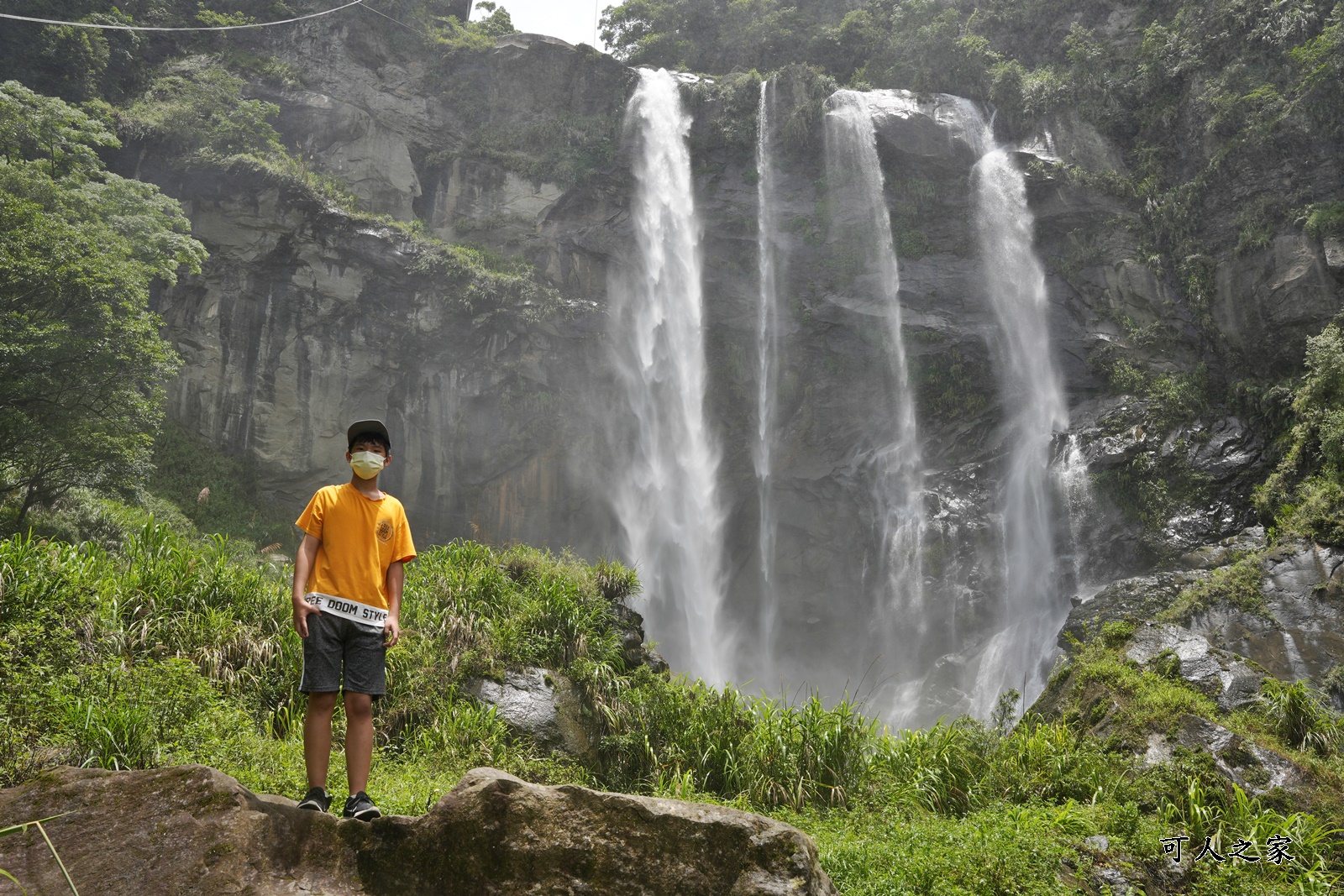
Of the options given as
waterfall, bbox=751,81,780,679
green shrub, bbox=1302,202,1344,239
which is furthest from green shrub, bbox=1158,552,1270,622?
waterfall, bbox=751,81,780,679

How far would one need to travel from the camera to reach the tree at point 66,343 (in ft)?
39.7

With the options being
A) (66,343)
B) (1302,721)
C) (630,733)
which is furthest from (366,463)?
(66,343)

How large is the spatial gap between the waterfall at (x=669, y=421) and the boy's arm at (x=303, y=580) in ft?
51.8

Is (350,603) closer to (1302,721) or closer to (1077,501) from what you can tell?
(1302,721)

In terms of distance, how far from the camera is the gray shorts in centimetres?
372

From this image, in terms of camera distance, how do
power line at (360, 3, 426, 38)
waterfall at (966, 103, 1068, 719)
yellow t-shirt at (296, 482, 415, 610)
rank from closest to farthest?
yellow t-shirt at (296, 482, 415, 610)
waterfall at (966, 103, 1068, 719)
power line at (360, 3, 426, 38)

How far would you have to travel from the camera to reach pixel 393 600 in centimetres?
403

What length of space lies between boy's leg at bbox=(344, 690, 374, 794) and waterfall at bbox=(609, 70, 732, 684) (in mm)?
15606

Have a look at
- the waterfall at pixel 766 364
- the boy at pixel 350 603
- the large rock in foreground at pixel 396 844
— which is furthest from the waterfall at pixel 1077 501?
the boy at pixel 350 603

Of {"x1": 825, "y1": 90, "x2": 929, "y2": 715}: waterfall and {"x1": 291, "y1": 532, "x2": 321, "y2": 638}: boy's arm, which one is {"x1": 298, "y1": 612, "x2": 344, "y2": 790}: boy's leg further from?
{"x1": 825, "y1": 90, "x2": 929, "y2": 715}: waterfall

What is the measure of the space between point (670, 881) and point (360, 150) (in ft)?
80.9

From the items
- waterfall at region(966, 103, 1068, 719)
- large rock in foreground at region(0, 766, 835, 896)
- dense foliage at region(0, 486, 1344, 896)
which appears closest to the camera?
large rock in foreground at region(0, 766, 835, 896)

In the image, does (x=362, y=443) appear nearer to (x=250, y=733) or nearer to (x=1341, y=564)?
(x=250, y=733)

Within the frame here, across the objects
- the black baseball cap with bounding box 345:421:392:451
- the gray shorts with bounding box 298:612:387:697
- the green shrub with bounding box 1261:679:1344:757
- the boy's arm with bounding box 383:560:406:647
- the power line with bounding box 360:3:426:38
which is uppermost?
the power line with bounding box 360:3:426:38
